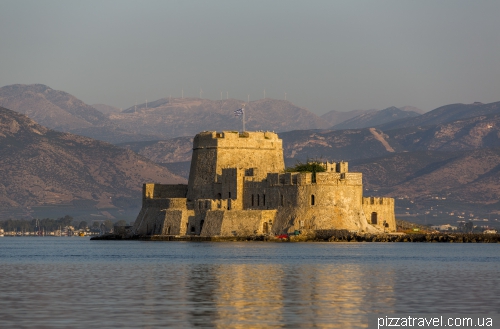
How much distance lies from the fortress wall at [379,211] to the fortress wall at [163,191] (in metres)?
17.5

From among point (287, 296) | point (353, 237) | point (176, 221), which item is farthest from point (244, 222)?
point (287, 296)

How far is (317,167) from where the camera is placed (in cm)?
10912

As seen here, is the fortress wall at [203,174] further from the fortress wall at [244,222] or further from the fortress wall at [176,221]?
the fortress wall at [244,222]

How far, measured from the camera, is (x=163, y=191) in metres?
116

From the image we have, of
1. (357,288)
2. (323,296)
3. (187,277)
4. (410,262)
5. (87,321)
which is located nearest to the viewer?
(87,321)

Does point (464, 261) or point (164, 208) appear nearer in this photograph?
point (464, 261)

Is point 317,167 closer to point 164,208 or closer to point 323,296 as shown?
point 164,208

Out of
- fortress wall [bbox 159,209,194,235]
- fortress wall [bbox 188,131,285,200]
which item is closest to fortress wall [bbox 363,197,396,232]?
fortress wall [bbox 188,131,285,200]

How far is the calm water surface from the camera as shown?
36.6 m

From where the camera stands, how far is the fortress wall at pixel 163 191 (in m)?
115

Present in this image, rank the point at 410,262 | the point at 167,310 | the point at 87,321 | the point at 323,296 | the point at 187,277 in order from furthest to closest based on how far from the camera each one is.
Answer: the point at 410,262
the point at 187,277
the point at 323,296
the point at 167,310
the point at 87,321

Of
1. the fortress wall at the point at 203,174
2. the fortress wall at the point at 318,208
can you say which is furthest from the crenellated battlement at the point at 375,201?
the fortress wall at the point at 203,174

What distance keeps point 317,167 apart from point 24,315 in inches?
2890

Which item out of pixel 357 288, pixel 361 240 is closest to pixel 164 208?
pixel 361 240
